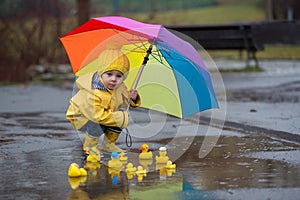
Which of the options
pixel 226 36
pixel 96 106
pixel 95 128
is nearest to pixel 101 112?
pixel 96 106

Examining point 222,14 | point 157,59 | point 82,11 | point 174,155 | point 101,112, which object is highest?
point 157,59

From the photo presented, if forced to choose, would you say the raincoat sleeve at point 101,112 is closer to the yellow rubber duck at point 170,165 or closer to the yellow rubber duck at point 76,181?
the yellow rubber duck at point 170,165

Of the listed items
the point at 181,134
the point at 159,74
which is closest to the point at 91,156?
the point at 159,74

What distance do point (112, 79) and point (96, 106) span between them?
30cm

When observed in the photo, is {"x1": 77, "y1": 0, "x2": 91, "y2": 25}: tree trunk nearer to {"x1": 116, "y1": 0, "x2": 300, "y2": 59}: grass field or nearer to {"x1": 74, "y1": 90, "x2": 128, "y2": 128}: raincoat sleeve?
{"x1": 116, "y1": 0, "x2": 300, "y2": 59}: grass field

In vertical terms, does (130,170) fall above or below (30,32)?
above

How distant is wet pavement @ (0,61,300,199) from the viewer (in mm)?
5852

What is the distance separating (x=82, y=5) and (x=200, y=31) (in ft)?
12.5

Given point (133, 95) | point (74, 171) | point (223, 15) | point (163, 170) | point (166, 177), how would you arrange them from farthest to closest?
point (223, 15), point (133, 95), point (163, 170), point (166, 177), point (74, 171)

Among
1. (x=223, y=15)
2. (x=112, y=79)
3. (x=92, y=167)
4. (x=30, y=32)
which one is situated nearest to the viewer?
(x=92, y=167)

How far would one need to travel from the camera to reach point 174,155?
7.62 meters

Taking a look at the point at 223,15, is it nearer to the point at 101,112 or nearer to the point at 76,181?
the point at 101,112

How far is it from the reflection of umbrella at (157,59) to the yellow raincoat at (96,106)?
14.4 inches

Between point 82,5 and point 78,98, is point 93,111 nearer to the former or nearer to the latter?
point 78,98
